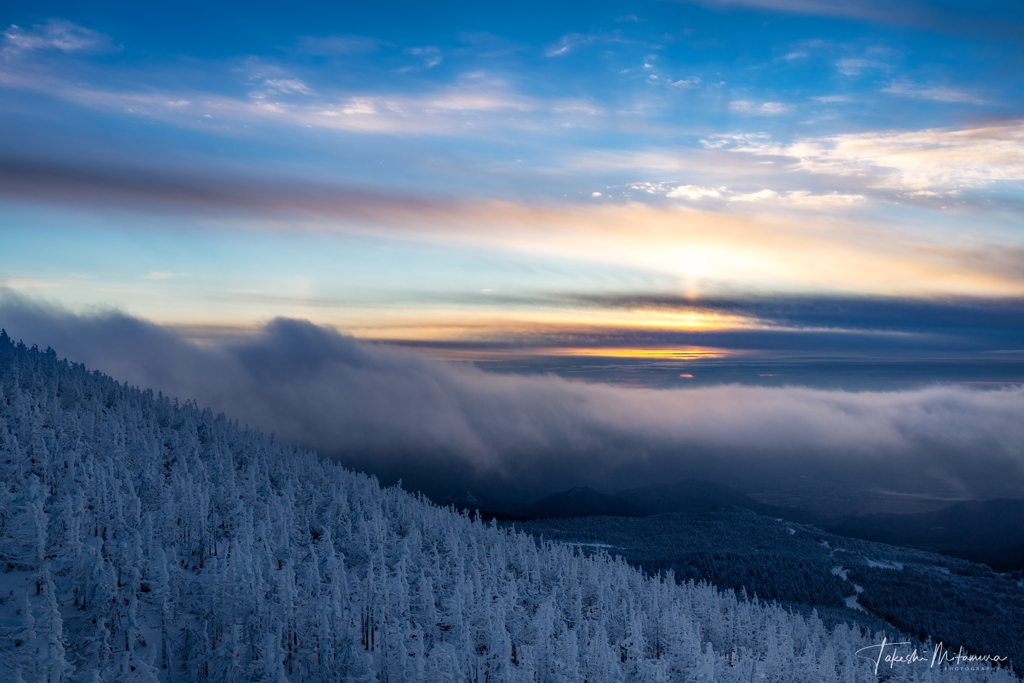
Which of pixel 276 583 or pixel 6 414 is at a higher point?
pixel 6 414

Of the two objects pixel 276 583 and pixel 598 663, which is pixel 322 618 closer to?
pixel 276 583

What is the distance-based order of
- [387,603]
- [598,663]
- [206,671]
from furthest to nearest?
[387,603] → [598,663] → [206,671]

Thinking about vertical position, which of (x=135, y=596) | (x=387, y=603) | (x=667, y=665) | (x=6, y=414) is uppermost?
(x=6, y=414)

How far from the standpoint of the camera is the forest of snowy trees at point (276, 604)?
9544 cm

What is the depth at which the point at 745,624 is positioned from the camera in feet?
576

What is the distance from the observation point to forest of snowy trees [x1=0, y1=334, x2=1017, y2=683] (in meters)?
95.4

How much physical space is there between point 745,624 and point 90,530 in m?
171

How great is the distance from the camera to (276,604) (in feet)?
378

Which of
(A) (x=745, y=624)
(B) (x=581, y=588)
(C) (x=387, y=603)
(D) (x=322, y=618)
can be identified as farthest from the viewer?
(B) (x=581, y=588)

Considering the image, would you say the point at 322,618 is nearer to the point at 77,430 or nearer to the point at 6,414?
the point at 77,430

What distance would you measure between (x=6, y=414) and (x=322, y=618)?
506 feet

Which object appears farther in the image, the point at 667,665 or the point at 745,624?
the point at 745,624

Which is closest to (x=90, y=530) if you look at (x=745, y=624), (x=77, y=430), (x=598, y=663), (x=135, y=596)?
(x=135, y=596)

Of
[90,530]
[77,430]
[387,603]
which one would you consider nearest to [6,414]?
[77,430]
